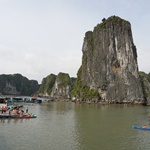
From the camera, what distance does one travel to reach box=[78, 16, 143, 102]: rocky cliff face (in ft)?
273

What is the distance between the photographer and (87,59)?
345 feet

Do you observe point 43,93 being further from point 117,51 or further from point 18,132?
point 18,132

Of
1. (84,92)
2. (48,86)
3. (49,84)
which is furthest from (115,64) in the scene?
(48,86)

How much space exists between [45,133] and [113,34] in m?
74.0

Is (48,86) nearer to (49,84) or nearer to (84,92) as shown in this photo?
(49,84)

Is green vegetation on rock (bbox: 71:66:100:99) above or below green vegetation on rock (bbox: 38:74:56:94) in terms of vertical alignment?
below

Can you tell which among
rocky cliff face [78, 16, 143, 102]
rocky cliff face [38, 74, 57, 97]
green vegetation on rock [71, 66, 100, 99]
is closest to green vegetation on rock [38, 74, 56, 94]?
rocky cliff face [38, 74, 57, 97]

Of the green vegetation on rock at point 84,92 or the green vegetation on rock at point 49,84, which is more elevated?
the green vegetation on rock at point 49,84

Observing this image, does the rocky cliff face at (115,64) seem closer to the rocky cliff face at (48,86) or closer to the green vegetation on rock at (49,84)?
the rocky cliff face at (48,86)

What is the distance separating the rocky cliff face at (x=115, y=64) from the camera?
83062 mm

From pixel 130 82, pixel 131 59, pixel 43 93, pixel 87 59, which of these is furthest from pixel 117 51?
pixel 43 93

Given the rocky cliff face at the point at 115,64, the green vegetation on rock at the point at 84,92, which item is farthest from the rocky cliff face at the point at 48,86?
the rocky cliff face at the point at 115,64

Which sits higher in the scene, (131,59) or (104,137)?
(131,59)

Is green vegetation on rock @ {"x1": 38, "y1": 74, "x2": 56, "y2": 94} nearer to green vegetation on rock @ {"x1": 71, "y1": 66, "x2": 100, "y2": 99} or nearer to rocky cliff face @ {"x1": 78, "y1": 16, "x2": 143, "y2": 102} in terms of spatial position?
green vegetation on rock @ {"x1": 71, "y1": 66, "x2": 100, "y2": 99}
